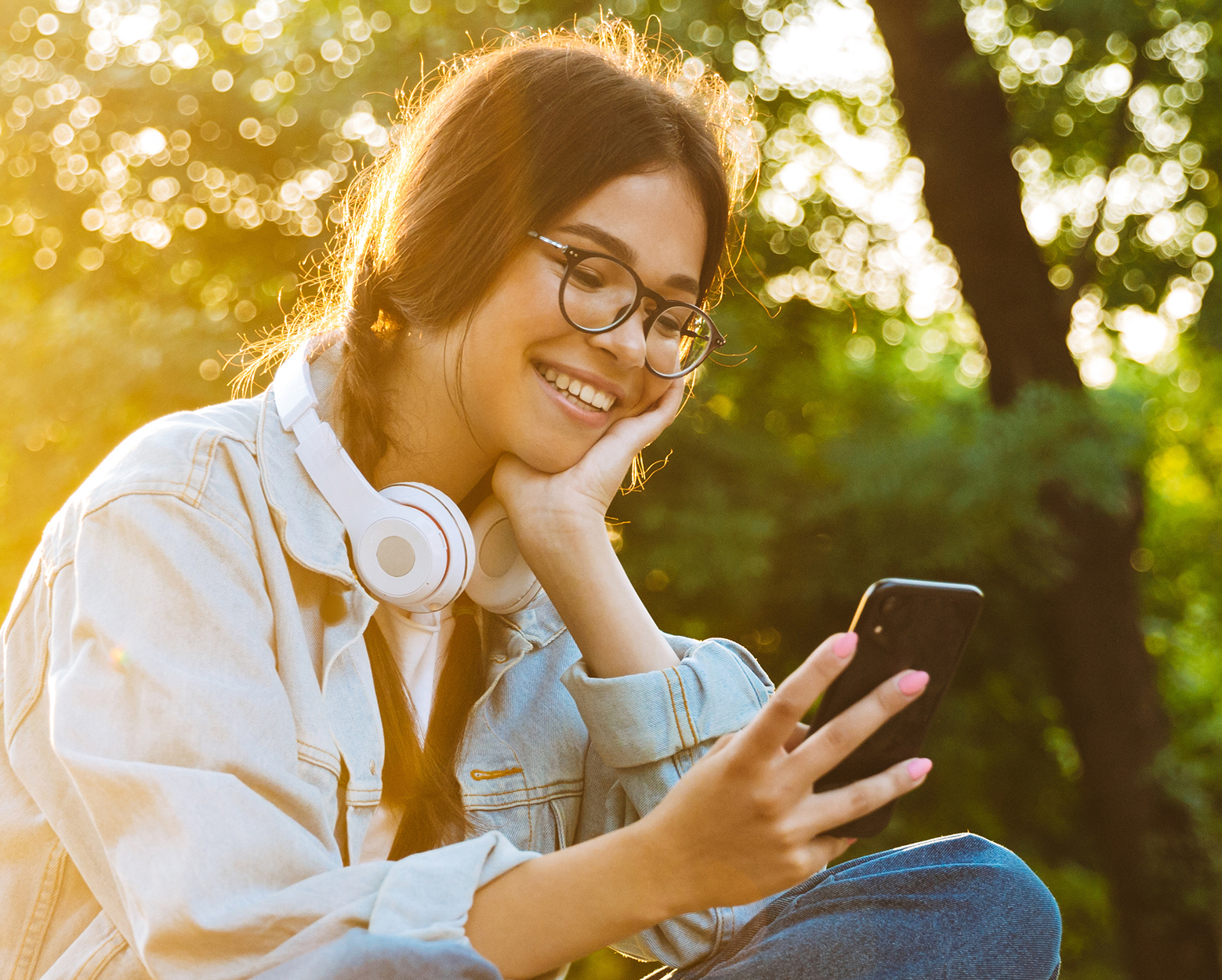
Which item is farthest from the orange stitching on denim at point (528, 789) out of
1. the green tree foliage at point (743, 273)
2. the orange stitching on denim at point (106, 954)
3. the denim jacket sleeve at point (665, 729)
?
the green tree foliage at point (743, 273)

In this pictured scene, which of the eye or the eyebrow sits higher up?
the eyebrow

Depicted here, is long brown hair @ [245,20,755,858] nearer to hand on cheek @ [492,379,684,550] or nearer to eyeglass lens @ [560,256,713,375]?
eyeglass lens @ [560,256,713,375]

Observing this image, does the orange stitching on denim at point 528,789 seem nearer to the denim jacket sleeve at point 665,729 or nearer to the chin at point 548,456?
the denim jacket sleeve at point 665,729

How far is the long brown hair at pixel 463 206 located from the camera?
5.21 ft

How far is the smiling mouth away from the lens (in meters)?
1.73

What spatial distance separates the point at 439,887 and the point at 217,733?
0.29m

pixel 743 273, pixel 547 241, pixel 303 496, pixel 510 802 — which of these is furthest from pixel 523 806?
pixel 743 273

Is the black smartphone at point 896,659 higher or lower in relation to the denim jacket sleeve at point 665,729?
higher

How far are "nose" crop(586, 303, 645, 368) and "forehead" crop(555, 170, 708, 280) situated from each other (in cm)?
7

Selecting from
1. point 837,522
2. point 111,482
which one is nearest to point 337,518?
point 111,482

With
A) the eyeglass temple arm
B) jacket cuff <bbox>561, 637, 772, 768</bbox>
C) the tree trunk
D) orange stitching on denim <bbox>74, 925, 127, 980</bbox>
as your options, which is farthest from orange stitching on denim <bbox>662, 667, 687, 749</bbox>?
the tree trunk

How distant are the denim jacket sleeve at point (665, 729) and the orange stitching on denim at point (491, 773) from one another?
169mm

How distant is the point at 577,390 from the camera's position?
1.77m

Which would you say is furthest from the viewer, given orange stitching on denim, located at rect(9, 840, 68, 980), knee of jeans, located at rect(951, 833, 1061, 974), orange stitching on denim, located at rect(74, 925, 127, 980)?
knee of jeans, located at rect(951, 833, 1061, 974)
